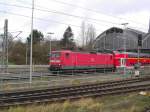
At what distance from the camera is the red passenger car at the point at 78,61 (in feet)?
146

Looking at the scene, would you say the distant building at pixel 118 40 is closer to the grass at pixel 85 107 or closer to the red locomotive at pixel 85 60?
the red locomotive at pixel 85 60

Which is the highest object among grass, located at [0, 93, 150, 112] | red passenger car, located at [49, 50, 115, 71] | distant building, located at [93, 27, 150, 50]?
distant building, located at [93, 27, 150, 50]

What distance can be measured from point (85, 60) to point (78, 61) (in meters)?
1.75

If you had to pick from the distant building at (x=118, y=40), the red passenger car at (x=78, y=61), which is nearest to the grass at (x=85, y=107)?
the red passenger car at (x=78, y=61)

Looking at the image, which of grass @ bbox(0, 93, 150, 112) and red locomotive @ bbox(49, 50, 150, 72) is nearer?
grass @ bbox(0, 93, 150, 112)

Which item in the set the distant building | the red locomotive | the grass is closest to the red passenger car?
the red locomotive

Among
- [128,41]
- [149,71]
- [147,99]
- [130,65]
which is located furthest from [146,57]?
[147,99]

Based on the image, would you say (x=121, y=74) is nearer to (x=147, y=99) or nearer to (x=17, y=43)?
(x=147, y=99)

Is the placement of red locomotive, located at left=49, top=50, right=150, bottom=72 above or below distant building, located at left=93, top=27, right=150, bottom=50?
below

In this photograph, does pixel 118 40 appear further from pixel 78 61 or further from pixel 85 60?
pixel 78 61

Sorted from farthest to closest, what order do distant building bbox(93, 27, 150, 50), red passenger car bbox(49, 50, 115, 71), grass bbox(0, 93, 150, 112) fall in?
1. distant building bbox(93, 27, 150, 50)
2. red passenger car bbox(49, 50, 115, 71)
3. grass bbox(0, 93, 150, 112)

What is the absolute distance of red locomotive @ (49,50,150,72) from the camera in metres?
44.6

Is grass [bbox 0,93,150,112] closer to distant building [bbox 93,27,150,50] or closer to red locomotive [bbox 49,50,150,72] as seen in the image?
red locomotive [bbox 49,50,150,72]

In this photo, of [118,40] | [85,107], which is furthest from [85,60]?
[118,40]
